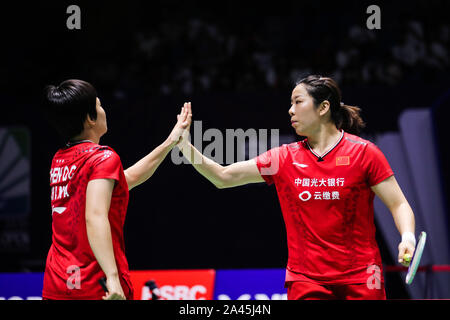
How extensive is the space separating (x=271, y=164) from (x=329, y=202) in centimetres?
39

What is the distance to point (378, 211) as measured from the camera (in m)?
6.06

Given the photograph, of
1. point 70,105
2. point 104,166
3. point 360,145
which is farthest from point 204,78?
point 104,166

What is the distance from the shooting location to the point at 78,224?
251 centimetres

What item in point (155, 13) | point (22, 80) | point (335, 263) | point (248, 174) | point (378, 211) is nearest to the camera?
point (335, 263)

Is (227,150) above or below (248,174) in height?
above

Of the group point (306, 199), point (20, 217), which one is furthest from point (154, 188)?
point (306, 199)

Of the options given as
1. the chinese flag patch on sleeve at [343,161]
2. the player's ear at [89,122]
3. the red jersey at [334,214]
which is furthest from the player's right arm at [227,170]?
the player's ear at [89,122]

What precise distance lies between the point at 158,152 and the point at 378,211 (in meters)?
3.50

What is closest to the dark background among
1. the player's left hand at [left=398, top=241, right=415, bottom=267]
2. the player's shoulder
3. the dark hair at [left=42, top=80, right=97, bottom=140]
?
the player's shoulder

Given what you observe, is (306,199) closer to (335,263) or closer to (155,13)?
(335,263)

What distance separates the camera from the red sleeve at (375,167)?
9.41 ft

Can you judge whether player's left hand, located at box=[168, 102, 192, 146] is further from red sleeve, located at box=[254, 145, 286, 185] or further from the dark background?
the dark background

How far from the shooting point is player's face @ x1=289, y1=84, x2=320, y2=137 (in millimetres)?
3066

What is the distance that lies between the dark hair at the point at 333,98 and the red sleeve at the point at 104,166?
113 cm
